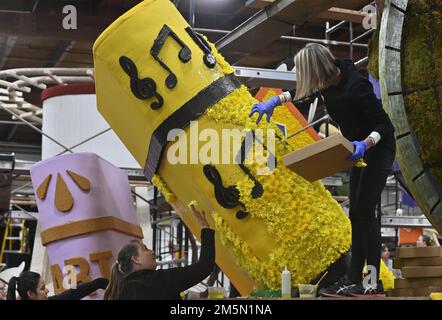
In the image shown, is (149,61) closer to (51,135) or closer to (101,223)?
(101,223)

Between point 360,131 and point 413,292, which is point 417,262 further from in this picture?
point 360,131

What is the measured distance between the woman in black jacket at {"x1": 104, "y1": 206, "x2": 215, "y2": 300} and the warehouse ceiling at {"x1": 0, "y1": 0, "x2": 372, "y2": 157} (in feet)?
6.85

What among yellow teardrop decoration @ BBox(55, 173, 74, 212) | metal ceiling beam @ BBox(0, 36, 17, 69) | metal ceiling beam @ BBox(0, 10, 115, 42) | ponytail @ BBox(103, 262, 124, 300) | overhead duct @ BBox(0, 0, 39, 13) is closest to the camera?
ponytail @ BBox(103, 262, 124, 300)

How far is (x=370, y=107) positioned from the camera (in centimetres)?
386

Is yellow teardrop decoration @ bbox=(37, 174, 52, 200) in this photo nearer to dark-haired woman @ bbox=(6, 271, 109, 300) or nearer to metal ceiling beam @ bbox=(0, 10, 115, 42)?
dark-haired woman @ bbox=(6, 271, 109, 300)

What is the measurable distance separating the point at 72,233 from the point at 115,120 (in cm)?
147

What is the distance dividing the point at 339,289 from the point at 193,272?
68 cm

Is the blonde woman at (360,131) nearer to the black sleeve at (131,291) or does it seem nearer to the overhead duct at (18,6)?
the black sleeve at (131,291)

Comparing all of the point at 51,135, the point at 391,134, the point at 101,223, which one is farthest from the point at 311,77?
the point at 51,135

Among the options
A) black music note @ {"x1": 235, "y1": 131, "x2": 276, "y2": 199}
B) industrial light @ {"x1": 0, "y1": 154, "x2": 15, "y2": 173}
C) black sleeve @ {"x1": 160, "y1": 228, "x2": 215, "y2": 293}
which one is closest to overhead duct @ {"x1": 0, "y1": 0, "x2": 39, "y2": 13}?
industrial light @ {"x1": 0, "y1": 154, "x2": 15, "y2": 173}

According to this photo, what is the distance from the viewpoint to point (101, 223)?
597 centimetres

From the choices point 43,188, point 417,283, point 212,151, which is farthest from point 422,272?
point 43,188

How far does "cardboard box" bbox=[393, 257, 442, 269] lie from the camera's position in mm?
3916
